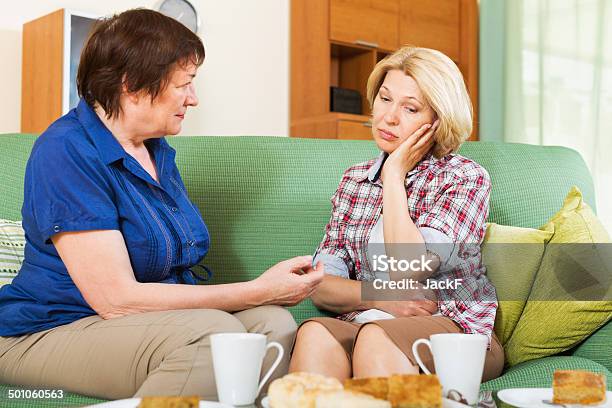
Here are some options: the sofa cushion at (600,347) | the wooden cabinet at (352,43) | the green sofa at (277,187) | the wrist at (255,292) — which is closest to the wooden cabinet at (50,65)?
the green sofa at (277,187)

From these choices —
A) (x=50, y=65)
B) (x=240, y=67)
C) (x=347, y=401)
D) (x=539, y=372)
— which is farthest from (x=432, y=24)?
(x=347, y=401)

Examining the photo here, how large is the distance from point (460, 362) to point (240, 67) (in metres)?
3.23

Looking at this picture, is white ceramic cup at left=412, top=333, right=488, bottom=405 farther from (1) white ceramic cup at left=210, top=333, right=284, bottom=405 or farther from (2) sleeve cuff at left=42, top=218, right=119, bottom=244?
(2) sleeve cuff at left=42, top=218, right=119, bottom=244

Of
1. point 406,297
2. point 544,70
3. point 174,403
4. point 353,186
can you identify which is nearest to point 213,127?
point 544,70

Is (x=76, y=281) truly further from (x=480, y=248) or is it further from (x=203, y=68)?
(x=203, y=68)

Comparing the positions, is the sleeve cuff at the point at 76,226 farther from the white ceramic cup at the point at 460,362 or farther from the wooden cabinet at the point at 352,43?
the wooden cabinet at the point at 352,43

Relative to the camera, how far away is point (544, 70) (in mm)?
4469

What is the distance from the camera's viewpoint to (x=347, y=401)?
0.88 m

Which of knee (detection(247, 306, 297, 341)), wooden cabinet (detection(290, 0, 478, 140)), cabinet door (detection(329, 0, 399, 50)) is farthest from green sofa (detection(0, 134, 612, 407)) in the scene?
cabinet door (detection(329, 0, 399, 50))

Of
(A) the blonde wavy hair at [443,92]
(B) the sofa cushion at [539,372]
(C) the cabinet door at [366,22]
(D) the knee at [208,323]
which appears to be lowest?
(B) the sofa cushion at [539,372]

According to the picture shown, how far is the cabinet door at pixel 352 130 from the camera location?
4.15 m

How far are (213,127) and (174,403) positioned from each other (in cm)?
319

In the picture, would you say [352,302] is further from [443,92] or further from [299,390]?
[299,390]

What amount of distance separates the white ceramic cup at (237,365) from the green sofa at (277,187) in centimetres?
93
